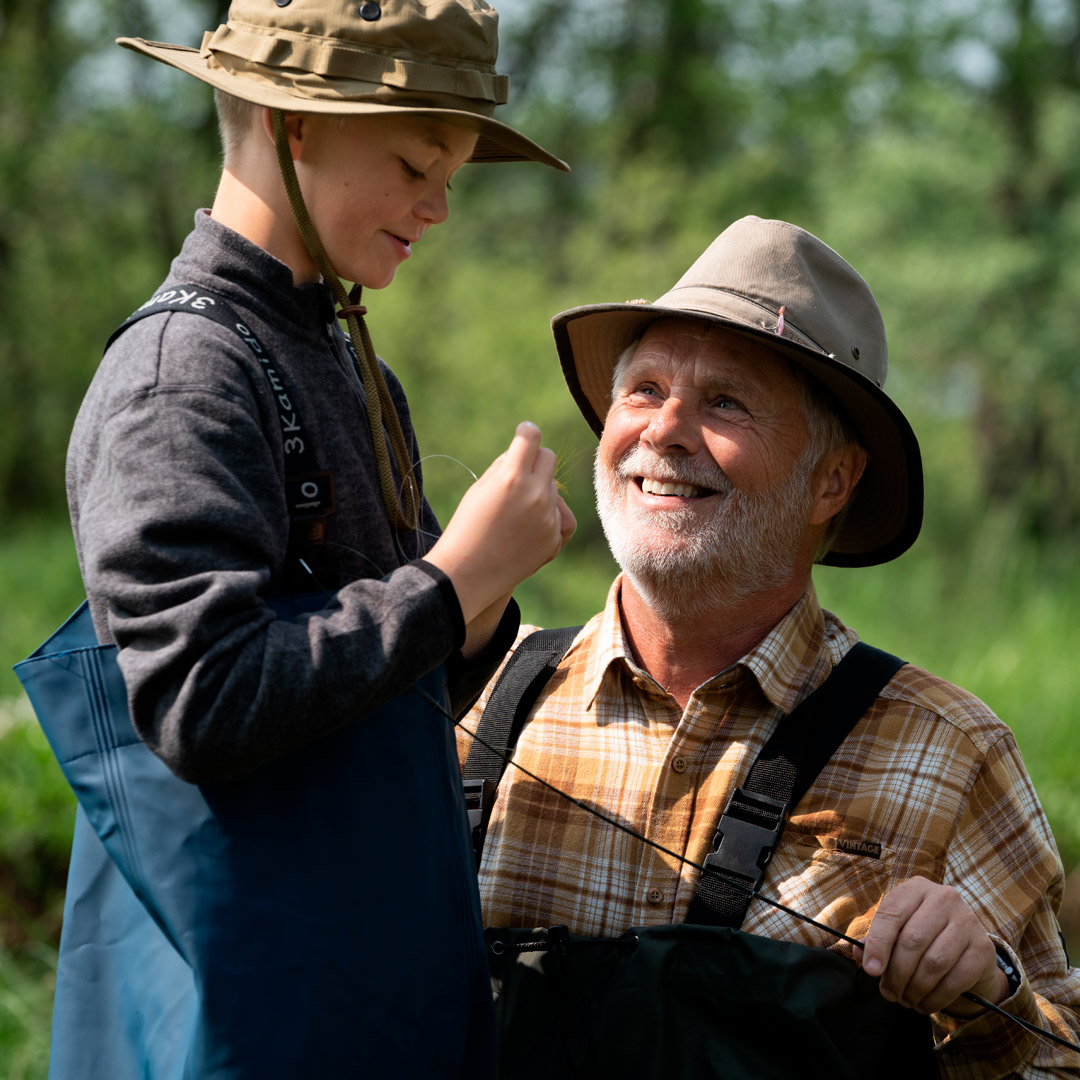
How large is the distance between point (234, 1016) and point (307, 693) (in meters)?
0.39

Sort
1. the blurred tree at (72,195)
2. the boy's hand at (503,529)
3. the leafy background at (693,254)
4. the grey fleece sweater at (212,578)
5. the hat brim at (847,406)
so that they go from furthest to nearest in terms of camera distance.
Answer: the blurred tree at (72,195), the leafy background at (693,254), the hat brim at (847,406), the boy's hand at (503,529), the grey fleece sweater at (212,578)

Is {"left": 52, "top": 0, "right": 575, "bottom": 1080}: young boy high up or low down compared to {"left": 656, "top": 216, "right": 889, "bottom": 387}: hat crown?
down

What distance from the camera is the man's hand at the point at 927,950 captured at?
6.66 ft

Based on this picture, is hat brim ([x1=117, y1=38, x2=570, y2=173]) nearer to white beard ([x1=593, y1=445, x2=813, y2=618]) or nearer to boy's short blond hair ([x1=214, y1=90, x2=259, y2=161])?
boy's short blond hair ([x1=214, y1=90, x2=259, y2=161])

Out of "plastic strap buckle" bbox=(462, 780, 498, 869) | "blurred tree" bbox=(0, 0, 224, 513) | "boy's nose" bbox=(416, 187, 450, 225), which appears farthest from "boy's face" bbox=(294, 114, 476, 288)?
"blurred tree" bbox=(0, 0, 224, 513)

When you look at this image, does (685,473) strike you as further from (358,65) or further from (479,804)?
(358,65)

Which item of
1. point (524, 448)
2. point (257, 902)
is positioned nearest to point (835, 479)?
point (524, 448)

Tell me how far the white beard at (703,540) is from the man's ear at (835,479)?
0.06m

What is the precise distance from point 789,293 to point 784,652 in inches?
28.4

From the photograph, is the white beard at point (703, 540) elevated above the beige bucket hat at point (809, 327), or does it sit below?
below

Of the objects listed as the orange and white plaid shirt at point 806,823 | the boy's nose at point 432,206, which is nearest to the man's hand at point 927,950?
the orange and white plaid shirt at point 806,823

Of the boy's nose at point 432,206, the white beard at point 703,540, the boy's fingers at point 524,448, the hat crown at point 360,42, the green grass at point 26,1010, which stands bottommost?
the green grass at point 26,1010

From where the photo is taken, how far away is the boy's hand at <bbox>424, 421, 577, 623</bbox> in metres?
1.55

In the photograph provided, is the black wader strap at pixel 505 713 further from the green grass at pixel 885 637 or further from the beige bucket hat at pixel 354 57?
the green grass at pixel 885 637
